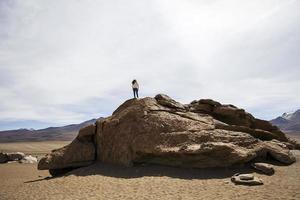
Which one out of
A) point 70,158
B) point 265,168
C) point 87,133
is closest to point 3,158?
point 87,133

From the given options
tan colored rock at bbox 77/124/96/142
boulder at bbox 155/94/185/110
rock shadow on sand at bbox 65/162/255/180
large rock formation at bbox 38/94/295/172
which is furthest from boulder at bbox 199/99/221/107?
tan colored rock at bbox 77/124/96/142

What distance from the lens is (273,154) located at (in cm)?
1772

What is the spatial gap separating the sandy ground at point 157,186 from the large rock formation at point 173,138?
2.19 feet

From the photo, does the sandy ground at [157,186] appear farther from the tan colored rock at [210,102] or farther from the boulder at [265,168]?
the tan colored rock at [210,102]

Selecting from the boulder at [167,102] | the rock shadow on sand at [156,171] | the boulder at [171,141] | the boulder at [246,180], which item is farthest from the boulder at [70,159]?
the boulder at [246,180]

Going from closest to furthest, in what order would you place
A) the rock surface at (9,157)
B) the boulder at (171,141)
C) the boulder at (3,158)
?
the boulder at (171,141)
the boulder at (3,158)
the rock surface at (9,157)

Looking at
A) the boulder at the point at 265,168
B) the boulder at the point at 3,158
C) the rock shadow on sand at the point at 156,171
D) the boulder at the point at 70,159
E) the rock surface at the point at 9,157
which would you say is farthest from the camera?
the rock surface at the point at 9,157

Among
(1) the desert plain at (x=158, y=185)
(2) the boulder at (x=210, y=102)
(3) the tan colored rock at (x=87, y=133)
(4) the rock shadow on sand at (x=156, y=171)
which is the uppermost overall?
(2) the boulder at (x=210, y=102)

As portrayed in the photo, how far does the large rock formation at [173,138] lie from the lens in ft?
56.0

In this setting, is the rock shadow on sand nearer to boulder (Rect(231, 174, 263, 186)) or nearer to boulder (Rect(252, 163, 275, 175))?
boulder (Rect(252, 163, 275, 175))

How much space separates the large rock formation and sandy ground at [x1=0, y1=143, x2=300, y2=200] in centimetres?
67

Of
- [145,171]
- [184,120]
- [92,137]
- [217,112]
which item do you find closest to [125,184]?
[145,171]

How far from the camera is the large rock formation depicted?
17062mm

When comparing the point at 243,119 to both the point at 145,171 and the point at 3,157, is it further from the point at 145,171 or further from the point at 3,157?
the point at 3,157
